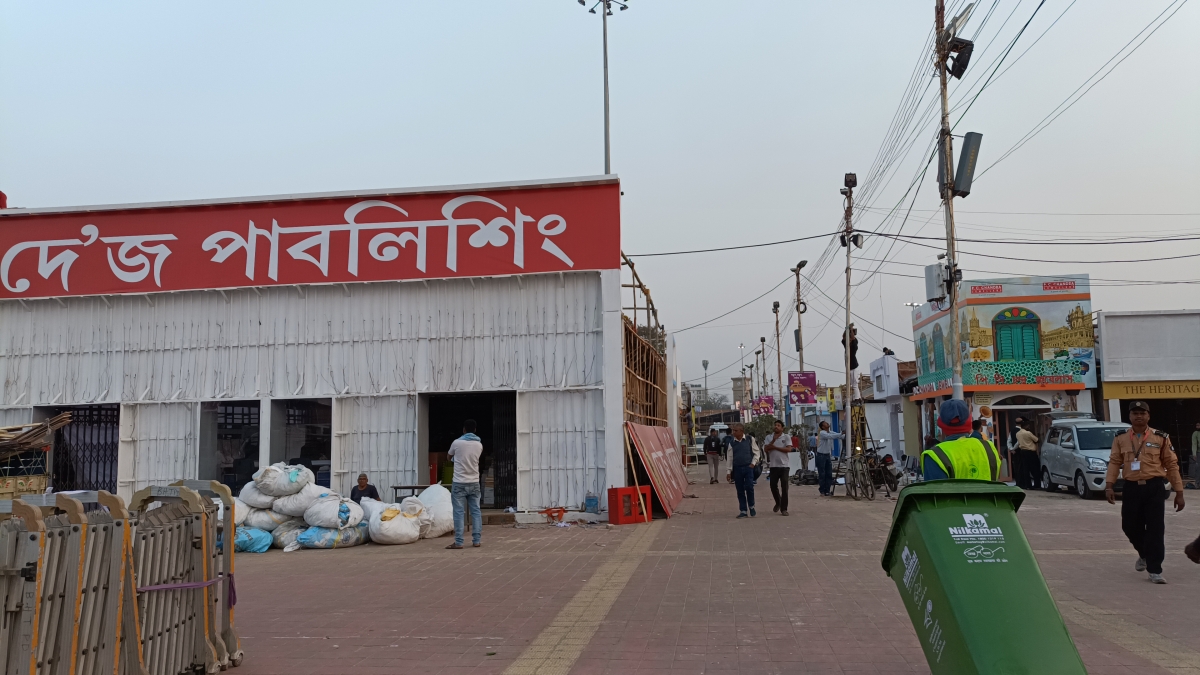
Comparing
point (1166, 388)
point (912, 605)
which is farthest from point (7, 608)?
point (1166, 388)

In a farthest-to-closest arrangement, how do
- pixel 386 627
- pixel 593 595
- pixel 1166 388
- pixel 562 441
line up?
1. pixel 1166 388
2. pixel 562 441
3. pixel 593 595
4. pixel 386 627

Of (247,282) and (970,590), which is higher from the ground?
(247,282)

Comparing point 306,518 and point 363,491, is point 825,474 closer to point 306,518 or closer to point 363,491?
point 363,491

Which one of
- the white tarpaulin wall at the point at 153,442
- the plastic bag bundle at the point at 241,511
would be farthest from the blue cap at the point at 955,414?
the white tarpaulin wall at the point at 153,442

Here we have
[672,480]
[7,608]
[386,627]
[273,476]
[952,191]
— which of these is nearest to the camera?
[7,608]

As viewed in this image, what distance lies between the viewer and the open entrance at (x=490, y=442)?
16.8m

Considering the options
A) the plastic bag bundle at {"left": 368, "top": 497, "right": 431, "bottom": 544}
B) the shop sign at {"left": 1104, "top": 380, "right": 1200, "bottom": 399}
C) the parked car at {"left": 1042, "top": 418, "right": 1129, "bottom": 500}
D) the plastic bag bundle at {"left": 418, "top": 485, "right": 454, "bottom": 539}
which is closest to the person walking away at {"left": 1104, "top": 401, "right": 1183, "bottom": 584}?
the plastic bag bundle at {"left": 418, "top": 485, "right": 454, "bottom": 539}

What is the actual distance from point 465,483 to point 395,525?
1.53 meters

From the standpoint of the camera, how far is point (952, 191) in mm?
17016

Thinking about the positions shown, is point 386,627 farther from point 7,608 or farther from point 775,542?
point 775,542

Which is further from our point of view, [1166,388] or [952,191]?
[1166,388]

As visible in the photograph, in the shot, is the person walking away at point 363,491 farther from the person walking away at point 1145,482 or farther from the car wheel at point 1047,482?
the car wheel at point 1047,482

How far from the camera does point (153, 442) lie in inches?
625

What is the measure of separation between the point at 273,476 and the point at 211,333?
4682 millimetres
